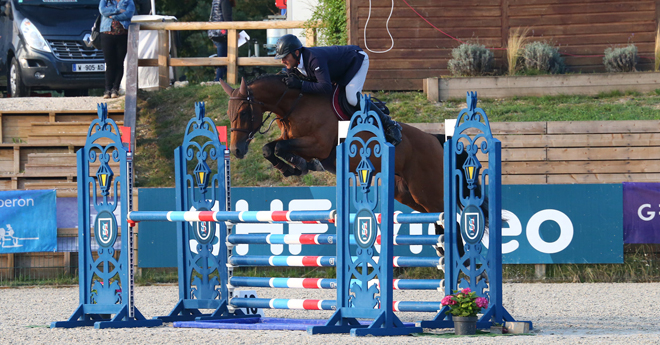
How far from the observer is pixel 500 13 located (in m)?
12.7

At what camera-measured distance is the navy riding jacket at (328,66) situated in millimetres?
5863

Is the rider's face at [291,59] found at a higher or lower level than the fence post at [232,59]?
lower

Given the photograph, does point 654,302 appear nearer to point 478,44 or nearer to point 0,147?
point 478,44

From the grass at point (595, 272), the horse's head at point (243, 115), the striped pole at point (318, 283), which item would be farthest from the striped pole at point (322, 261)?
the grass at point (595, 272)

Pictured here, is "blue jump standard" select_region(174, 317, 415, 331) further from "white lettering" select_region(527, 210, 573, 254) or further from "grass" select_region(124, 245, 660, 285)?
"white lettering" select_region(527, 210, 573, 254)

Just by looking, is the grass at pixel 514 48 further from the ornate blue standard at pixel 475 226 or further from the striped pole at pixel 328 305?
the striped pole at pixel 328 305

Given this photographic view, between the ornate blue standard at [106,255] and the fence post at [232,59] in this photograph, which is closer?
the ornate blue standard at [106,255]

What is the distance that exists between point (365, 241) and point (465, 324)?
0.88 metres

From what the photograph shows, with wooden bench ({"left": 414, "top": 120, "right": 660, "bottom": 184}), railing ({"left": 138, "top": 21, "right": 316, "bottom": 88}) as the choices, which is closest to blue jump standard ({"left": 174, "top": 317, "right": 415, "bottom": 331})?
wooden bench ({"left": 414, "top": 120, "right": 660, "bottom": 184})

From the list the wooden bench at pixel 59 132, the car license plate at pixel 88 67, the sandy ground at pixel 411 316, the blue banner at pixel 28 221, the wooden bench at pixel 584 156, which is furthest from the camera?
the car license plate at pixel 88 67

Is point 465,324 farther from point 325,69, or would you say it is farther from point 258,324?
point 325,69

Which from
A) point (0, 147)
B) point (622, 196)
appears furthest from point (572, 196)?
point (0, 147)

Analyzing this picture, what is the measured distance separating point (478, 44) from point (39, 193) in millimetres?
7120

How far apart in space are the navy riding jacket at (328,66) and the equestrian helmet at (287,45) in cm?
12
